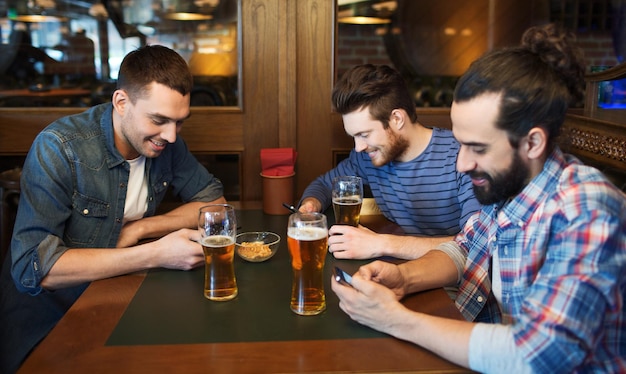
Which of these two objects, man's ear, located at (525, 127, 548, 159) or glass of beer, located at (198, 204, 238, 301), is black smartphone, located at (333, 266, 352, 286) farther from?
man's ear, located at (525, 127, 548, 159)

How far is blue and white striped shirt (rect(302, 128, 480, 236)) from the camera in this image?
2217 mm

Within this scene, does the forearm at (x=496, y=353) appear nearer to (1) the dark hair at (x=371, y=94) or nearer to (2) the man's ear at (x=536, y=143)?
(2) the man's ear at (x=536, y=143)

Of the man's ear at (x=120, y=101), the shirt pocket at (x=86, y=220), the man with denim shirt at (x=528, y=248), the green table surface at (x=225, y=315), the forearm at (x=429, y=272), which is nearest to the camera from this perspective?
the man with denim shirt at (x=528, y=248)

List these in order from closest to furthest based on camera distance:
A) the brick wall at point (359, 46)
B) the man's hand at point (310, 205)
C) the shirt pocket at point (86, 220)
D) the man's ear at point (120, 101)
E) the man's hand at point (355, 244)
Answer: the man's hand at point (355, 244) < the shirt pocket at point (86, 220) < the man's ear at point (120, 101) < the man's hand at point (310, 205) < the brick wall at point (359, 46)

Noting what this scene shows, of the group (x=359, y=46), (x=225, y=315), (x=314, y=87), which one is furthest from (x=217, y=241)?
(x=359, y=46)

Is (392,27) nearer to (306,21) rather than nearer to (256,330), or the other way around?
(306,21)

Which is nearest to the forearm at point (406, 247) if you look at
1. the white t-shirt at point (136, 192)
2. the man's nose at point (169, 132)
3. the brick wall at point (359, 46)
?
the man's nose at point (169, 132)

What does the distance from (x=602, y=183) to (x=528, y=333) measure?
1.16ft

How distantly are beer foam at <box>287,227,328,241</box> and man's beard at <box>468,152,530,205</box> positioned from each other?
390mm

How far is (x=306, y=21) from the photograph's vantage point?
2.84m

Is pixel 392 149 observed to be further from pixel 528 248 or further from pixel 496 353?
pixel 496 353

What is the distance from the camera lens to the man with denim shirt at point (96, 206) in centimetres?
169

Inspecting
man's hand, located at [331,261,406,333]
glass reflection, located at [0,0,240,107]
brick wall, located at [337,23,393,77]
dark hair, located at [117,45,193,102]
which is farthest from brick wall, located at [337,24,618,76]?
man's hand, located at [331,261,406,333]

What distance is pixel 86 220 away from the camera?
1966mm
